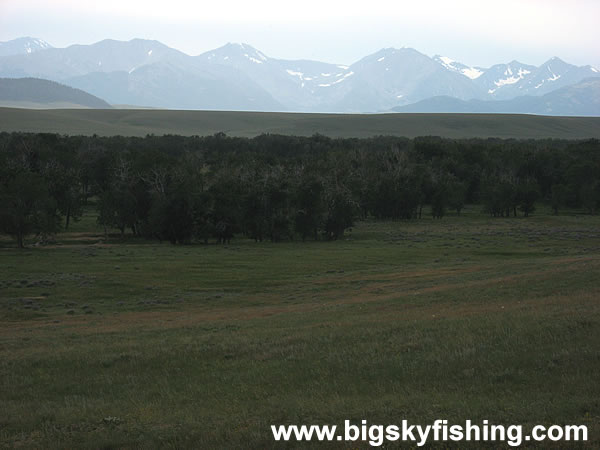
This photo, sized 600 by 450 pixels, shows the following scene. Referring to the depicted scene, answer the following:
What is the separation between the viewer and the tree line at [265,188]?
72.4m

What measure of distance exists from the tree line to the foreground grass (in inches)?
1361

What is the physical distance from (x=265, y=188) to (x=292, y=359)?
60.0 meters

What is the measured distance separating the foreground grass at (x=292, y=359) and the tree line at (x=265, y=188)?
34572mm

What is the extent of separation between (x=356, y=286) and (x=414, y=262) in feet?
47.2

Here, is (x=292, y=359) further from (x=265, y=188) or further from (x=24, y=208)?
(x=265, y=188)

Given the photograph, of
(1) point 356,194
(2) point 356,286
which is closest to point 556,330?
(2) point 356,286

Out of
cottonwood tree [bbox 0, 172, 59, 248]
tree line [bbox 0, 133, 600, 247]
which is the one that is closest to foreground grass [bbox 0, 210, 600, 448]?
cottonwood tree [bbox 0, 172, 59, 248]

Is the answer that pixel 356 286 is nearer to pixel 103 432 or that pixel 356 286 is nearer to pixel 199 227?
pixel 103 432

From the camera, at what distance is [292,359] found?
1570 centimetres

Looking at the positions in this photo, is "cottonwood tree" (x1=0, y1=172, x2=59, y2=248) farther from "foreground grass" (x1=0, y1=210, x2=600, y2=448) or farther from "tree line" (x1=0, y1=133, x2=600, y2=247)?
"foreground grass" (x1=0, y1=210, x2=600, y2=448)

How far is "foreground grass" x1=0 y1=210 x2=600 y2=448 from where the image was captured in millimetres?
11117

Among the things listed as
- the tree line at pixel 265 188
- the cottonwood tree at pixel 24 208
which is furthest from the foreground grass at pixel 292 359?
the tree line at pixel 265 188

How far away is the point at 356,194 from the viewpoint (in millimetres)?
93188

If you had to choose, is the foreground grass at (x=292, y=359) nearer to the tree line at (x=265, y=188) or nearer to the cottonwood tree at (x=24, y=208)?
the cottonwood tree at (x=24, y=208)
